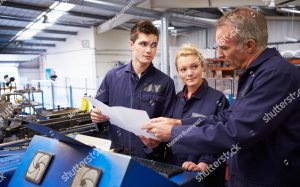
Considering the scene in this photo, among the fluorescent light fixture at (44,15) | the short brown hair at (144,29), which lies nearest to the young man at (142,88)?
the short brown hair at (144,29)

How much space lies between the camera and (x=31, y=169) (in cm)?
96

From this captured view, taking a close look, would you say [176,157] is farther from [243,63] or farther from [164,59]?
[164,59]

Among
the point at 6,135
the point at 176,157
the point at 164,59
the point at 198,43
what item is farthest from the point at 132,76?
the point at 198,43

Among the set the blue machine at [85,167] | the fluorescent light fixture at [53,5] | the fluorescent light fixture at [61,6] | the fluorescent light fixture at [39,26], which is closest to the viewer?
the blue machine at [85,167]

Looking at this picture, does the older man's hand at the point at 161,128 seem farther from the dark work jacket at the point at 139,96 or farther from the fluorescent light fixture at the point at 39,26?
the fluorescent light fixture at the point at 39,26

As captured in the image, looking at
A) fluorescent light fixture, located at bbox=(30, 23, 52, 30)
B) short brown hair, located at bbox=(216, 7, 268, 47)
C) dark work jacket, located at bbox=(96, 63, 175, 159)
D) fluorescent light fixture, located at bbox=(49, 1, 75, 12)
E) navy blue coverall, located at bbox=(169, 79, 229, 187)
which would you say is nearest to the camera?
short brown hair, located at bbox=(216, 7, 268, 47)

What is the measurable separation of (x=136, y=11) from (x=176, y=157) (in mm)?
4278


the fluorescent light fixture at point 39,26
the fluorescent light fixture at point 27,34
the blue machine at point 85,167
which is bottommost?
the blue machine at point 85,167

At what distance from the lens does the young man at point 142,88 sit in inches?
60.7

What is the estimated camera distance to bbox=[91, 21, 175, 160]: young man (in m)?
1.54

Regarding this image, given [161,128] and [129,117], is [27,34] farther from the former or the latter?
[161,128]

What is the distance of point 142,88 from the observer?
1.57 m
